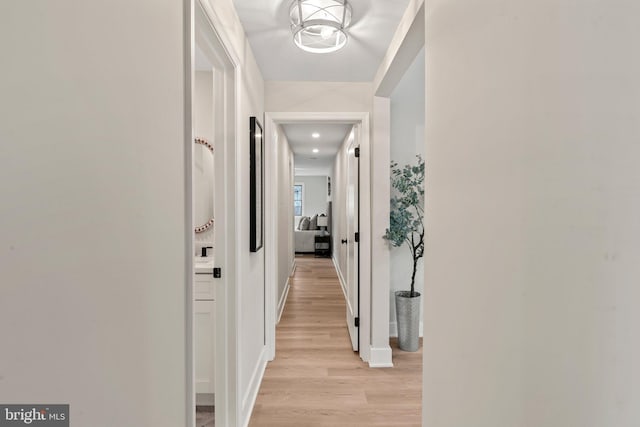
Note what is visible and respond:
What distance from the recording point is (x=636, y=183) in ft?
1.79

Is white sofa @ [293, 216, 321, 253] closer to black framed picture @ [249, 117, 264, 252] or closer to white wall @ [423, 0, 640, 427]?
black framed picture @ [249, 117, 264, 252]

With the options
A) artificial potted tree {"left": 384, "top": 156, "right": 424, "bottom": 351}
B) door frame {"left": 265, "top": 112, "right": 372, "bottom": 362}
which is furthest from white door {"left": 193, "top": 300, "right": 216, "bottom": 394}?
artificial potted tree {"left": 384, "top": 156, "right": 424, "bottom": 351}

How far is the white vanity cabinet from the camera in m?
2.18

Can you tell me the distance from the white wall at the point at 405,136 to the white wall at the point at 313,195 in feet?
27.0

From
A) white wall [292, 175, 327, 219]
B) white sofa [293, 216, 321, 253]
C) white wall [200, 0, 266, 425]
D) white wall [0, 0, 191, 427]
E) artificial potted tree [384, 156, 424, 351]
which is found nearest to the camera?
white wall [0, 0, 191, 427]

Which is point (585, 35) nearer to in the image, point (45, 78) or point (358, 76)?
point (45, 78)

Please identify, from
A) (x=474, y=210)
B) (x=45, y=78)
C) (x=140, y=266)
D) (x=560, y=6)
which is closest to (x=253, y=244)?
(x=140, y=266)

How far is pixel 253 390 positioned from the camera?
2.29m

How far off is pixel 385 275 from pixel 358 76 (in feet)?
5.73

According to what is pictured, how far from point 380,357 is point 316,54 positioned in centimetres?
256

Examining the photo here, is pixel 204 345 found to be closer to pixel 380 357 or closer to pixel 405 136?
pixel 380 357

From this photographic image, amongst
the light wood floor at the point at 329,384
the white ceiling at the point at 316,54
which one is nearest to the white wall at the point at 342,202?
the white ceiling at the point at 316,54

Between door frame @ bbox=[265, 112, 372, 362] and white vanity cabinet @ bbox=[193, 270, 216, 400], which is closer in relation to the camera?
white vanity cabinet @ bbox=[193, 270, 216, 400]

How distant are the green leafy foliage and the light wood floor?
32.2 inches
